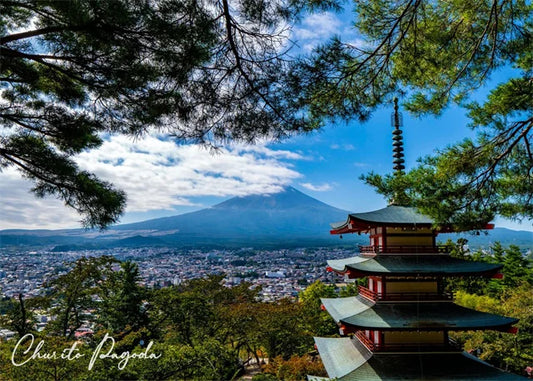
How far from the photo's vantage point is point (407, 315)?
19.2ft

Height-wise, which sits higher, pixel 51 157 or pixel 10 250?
pixel 51 157

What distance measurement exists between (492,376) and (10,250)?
18967 millimetres

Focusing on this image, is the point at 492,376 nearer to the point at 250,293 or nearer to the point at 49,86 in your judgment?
the point at 49,86

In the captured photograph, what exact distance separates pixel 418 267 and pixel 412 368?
168 centimetres

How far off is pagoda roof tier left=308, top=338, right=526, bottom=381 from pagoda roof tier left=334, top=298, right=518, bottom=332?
1.92 feet

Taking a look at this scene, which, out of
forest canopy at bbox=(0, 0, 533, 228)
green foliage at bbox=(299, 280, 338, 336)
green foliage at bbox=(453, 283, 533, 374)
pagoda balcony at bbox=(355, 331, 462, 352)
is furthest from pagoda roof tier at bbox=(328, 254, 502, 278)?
green foliage at bbox=(299, 280, 338, 336)

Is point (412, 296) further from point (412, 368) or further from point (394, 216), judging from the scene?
point (394, 216)

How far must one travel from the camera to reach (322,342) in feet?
25.1

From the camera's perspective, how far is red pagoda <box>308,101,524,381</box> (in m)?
5.51

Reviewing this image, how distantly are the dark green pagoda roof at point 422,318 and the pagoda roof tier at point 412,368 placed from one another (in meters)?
0.59

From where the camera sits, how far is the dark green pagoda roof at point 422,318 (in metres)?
5.54

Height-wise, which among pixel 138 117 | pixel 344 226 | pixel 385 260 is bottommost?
pixel 385 260

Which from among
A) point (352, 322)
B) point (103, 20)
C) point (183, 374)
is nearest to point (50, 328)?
point (183, 374)

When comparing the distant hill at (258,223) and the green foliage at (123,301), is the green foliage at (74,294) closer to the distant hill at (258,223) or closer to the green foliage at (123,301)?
the green foliage at (123,301)
